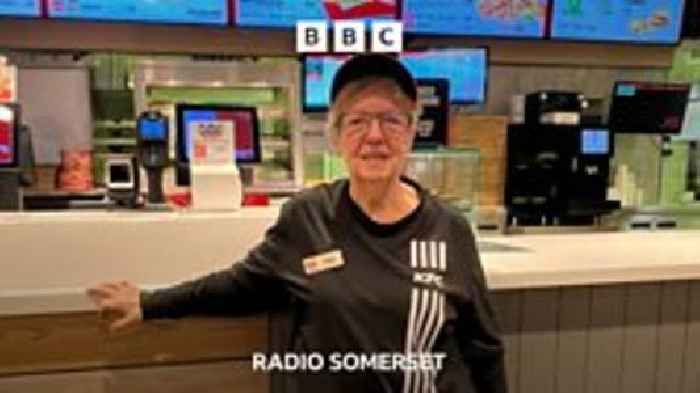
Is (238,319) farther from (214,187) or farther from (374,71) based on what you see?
(374,71)

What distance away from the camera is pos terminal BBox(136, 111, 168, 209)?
7.58ft

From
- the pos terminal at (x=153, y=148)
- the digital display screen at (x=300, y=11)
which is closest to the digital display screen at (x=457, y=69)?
the digital display screen at (x=300, y=11)

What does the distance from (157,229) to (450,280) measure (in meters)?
0.99

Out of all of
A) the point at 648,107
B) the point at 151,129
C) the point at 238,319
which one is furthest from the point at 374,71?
the point at 648,107

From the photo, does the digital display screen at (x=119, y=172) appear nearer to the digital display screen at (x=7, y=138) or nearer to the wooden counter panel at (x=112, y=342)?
the digital display screen at (x=7, y=138)

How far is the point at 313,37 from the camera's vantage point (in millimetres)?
A: 2336

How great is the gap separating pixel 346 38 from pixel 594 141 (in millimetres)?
2433

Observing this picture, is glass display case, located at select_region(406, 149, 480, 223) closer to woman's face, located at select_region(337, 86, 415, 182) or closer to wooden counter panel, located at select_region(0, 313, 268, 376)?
wooden counter panel, located at select_region(0, 313, 268, 376)

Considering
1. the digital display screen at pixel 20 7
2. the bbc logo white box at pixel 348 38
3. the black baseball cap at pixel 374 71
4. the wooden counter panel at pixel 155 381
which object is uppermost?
the digital display screen at pixel 20 7

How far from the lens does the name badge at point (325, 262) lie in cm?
145

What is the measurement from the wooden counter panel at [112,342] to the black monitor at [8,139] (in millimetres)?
810

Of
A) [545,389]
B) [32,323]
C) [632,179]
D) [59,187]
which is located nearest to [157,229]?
[32,323]

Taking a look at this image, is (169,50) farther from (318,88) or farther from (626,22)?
(626,22)

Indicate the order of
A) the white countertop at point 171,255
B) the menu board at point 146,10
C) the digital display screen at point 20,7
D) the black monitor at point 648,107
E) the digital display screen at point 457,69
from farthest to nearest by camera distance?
1. the black monitor at point 648,107
2. the digital display screen at point 457,69
3. the menu board at point 146,10
4. the digital display screen at point 20,7
5. the white countertop at point 171,255
